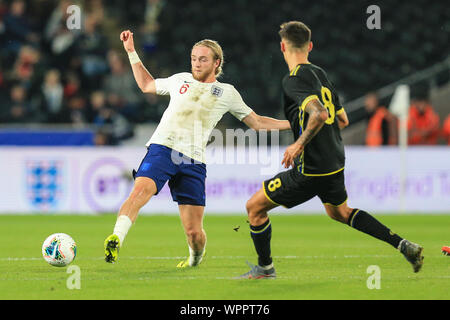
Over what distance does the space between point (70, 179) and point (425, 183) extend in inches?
267

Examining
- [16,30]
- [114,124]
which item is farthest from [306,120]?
[16,30]

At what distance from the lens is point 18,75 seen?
1811cm

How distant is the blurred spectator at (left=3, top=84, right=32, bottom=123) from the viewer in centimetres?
1738

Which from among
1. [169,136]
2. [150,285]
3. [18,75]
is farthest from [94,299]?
[18,75]

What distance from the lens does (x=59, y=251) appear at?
7285 mm

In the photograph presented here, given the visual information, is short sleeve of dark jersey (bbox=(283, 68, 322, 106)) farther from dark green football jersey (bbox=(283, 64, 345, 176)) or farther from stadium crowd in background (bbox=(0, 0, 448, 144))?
stadium crowd in background (bbox=(0, 0, 448, 144))

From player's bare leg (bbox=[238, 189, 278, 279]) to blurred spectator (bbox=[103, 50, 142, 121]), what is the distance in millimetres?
11587

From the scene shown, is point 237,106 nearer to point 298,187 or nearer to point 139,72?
point 139,72

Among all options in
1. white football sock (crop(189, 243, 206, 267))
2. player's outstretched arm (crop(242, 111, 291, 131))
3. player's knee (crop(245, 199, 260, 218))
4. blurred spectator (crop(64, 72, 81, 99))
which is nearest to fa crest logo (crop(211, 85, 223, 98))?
player's outstretched arm (crop(242, 111, 291, 131))

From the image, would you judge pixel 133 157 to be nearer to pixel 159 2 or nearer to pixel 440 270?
pixel 159 2

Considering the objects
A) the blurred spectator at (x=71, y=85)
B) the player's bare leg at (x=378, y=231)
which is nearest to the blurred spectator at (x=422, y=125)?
the blurred spectator at (x=71, y=85)

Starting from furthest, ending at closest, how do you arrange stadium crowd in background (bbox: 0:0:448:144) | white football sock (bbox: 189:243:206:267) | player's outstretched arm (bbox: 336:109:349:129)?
stadium crowd in background (bbox: 0:0:448:144)
white football sock (bbox: 189:243:206:267)
player's outstretched arm (bbox: 336:109:349:129)

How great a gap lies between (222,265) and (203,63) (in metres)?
1.94

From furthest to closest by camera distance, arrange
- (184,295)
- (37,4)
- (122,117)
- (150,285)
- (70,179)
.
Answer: (37,4) < (122,117) < (70,179) < (150,285) < (184,295)
